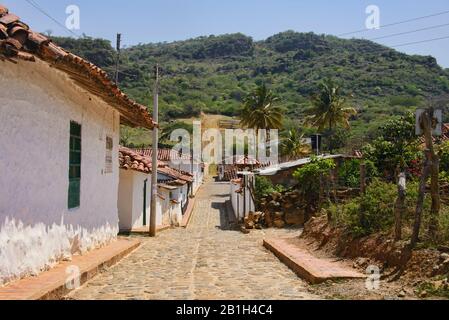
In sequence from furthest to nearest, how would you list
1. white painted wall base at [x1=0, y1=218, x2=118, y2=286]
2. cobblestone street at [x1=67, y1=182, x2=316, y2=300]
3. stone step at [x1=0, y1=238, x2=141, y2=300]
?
1. cobblestone street at [x1=67, y1=182, x2=316, y2=300]
2. white painted wall base at [x1=0, y1=218, x2=118, y2=286]
3. stone step at [x1=0, y1=238, x2=141, y2=300]

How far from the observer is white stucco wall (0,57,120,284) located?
6.19 metres

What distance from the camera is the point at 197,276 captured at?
8875mm

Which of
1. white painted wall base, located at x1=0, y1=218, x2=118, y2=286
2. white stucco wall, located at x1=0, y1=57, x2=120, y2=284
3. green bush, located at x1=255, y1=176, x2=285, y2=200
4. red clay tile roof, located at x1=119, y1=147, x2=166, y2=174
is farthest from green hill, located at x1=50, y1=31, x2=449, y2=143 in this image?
white painted wall base, located at x1=0, y1=218, x2=118, y2=286

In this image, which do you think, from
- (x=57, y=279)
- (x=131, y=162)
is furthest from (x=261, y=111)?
(x=57, y=279)

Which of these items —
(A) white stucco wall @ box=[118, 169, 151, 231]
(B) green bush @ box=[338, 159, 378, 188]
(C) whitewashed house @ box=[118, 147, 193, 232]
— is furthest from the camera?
(B) green bush @ box=[338, 159, 378, 188]

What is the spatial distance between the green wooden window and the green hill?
4445 cm

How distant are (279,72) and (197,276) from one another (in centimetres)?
Result: 11263

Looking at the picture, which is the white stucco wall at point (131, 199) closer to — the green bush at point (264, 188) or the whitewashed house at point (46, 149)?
the green bush at point (264, 188)

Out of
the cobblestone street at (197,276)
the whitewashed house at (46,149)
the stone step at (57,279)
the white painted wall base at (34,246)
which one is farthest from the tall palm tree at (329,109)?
the white painted wall base at (34,246)

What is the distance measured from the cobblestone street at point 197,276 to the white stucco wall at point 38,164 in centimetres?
93

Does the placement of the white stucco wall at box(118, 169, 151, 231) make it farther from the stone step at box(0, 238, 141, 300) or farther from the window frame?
the window frame

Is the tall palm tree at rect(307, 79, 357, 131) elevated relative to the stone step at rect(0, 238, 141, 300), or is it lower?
elevated

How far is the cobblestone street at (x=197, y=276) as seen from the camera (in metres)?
Answer: 7.02

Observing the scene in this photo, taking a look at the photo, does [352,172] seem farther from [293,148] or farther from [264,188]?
[293,148]
